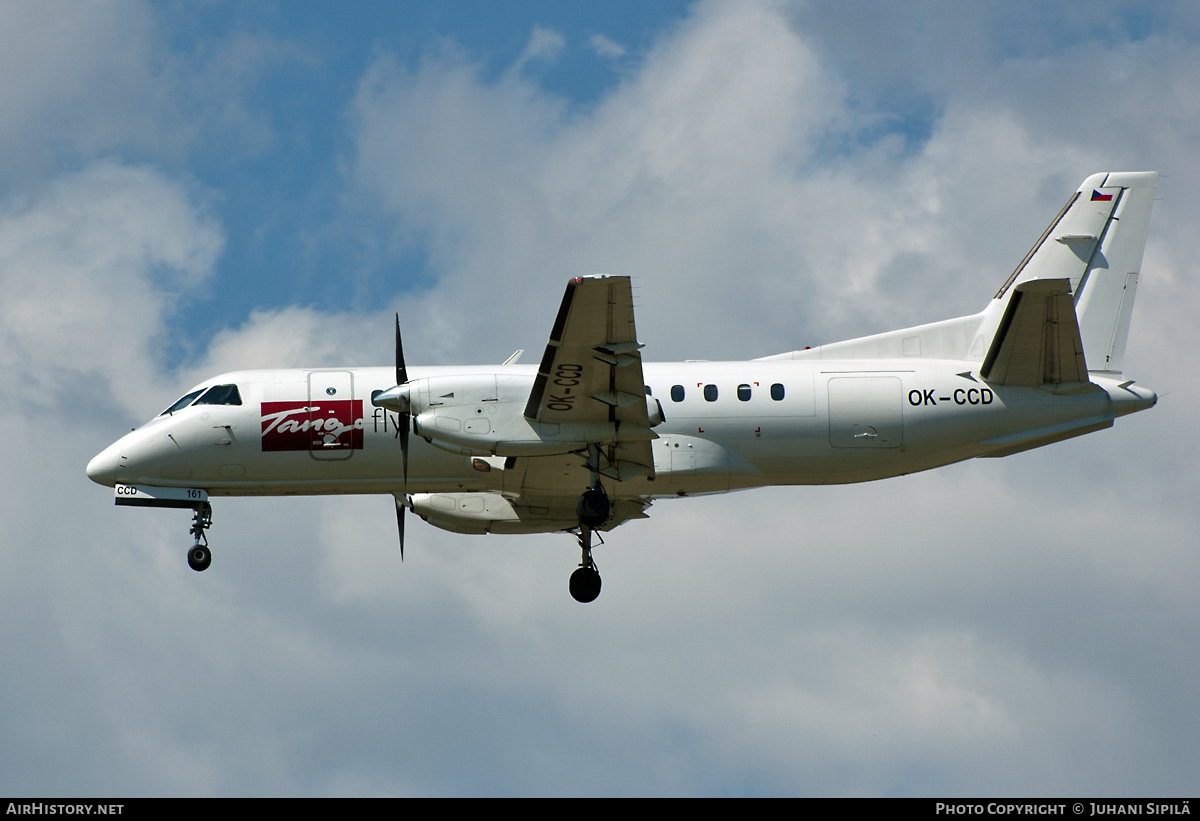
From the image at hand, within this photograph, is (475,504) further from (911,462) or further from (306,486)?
(911,462)

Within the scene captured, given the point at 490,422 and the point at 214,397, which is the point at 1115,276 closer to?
the point at 490,422

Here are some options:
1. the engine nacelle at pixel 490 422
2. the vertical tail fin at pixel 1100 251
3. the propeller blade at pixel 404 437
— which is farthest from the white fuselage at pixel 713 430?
the vertical tail fin at pixel 1100 251

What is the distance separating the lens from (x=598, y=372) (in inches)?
966

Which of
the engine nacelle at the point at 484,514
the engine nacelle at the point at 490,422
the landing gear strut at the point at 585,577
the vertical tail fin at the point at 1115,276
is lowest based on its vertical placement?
the landing gear strut at the point at 585,577

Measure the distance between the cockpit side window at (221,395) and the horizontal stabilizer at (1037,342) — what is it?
15536 mm

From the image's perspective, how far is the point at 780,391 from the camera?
27.7 metres

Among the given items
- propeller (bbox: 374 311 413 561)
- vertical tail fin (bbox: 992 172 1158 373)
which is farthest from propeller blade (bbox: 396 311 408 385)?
vertical tail fin (bbox: 992 172 1158 373)

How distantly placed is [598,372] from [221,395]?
8885mm

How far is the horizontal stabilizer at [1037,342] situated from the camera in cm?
2633

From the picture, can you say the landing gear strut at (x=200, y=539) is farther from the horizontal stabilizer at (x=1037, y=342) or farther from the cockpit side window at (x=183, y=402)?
the horizontal stabilizer at (x=1037, y=342)
